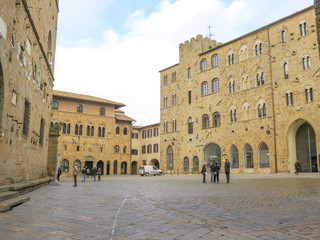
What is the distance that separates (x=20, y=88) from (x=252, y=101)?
2559 cm

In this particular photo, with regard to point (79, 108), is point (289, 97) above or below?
below

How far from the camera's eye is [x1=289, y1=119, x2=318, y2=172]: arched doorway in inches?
1126

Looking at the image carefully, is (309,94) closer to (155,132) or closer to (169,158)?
(169,158)

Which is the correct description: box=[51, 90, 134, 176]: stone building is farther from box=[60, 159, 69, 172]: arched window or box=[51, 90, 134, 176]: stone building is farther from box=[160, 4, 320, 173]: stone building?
box=[160, 4, 320, 173]: stone building

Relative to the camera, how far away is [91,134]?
46875 millimetres

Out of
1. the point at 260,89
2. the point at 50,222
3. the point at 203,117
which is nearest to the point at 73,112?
the point at 203,117

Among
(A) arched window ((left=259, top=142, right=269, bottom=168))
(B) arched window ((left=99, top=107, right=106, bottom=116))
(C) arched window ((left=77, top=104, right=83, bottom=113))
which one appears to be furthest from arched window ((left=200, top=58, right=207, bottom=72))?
(C) arched window ((left=77, top=104, right=83, bottom=113))

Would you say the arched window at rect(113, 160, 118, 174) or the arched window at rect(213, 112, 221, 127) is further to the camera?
the arched window at rect(113, 160, 118, 174)

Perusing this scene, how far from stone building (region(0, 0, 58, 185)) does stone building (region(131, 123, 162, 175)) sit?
36.0m

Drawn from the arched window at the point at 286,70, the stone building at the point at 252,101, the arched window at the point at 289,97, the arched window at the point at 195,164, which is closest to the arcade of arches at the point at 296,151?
the stone building at the point at 252,101

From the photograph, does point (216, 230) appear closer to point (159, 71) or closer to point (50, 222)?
point (50, 222)

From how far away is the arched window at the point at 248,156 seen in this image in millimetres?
31600

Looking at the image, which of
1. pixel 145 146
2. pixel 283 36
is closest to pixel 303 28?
pixel 283 36

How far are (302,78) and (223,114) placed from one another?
31.2 ft
